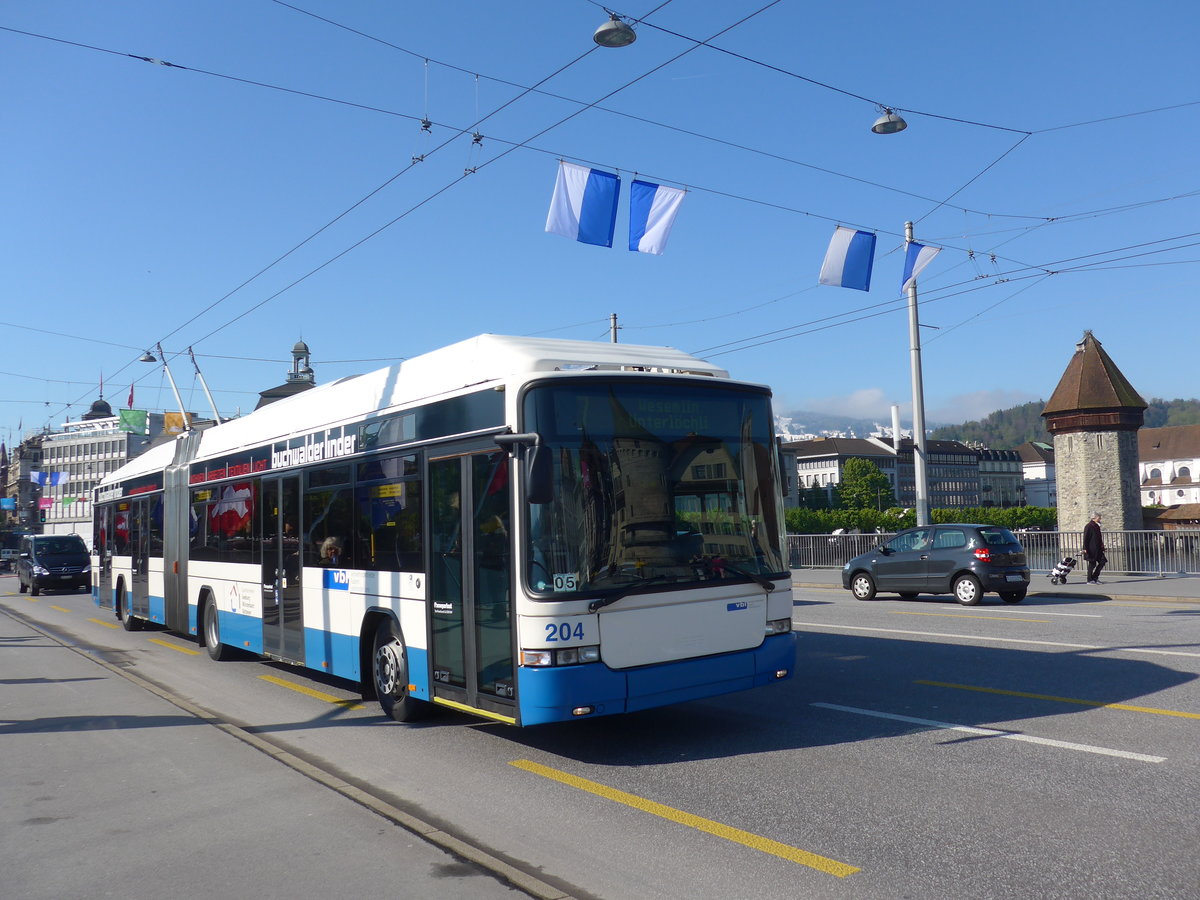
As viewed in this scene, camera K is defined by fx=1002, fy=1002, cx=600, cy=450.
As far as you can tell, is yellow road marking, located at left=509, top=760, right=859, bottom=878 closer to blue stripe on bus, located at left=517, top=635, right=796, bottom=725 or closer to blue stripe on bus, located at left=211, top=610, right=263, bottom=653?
blue stripe on bus, located at left=517, top=635, right=796, bottom=725

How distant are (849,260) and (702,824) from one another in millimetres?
14676

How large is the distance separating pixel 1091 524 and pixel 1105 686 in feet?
53.1

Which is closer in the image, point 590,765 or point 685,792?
point 685,792

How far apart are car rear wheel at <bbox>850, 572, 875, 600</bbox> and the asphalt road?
10.8 metres

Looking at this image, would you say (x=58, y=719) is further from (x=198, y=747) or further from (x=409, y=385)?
(x=409, y=385)

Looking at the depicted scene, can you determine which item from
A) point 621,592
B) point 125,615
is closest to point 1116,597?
point 621,592

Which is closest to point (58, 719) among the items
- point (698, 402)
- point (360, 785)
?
point (360, 785)

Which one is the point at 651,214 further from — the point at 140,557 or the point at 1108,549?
the point at 1108,549

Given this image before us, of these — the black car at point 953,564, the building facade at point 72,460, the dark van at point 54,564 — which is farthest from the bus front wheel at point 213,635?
the building facade at point 72,460

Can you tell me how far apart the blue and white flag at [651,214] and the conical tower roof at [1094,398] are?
29269 millimetres

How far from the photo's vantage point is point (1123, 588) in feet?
72.5

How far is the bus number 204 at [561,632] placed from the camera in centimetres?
690

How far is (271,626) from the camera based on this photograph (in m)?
11.7

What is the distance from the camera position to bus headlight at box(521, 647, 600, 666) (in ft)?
22.6
